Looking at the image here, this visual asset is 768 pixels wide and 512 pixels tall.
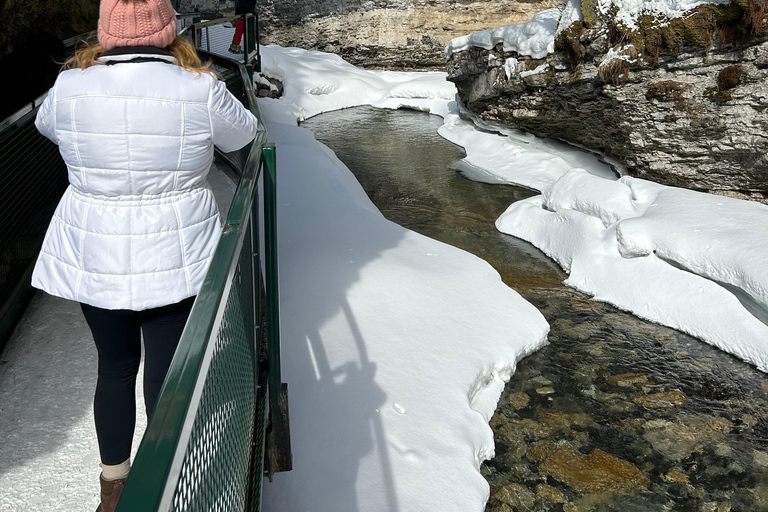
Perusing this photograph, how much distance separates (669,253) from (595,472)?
2398 mm

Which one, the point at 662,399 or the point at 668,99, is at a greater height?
the point at 668,99

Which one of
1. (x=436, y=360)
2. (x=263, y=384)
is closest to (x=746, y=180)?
(x=436, y=360)

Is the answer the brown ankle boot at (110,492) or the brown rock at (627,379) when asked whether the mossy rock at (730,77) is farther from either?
the brown ankle boot at (110,492)

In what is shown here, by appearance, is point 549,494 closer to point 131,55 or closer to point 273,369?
point 273,369

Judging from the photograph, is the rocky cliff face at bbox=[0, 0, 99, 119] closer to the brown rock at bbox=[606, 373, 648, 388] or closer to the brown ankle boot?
the brown ankle boot

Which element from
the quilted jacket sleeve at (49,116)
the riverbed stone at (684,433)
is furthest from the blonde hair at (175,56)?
the riverbed stone at (684,433)

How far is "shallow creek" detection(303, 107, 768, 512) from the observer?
127 inches

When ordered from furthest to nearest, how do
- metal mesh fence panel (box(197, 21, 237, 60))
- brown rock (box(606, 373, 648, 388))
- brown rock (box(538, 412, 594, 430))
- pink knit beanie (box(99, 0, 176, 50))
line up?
metal mesh fence panel (box(197, 21, 237, 60)) → brown rock (box(606, 373, 648, 388)) → brown rock (box(538, 412, 594, 430)) → pink knit beanie (box(99, 0, 176, 50))

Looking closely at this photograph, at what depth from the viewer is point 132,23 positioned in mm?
1735

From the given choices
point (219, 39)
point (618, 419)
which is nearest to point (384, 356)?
point (618, 419)

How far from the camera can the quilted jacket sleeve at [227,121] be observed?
183 cm

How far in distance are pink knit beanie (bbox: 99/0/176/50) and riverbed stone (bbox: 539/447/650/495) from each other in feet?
8.97

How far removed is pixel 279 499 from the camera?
2.59m

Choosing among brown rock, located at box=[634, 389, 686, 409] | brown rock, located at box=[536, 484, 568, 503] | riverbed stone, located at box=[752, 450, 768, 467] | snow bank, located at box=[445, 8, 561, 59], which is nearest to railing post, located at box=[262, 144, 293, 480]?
brown rock, located at box=[536, 484, 568, 503]
